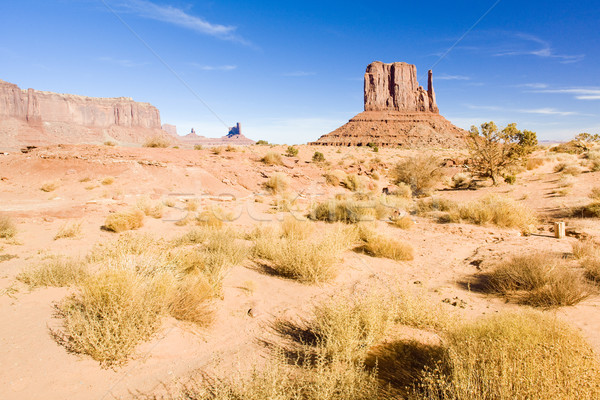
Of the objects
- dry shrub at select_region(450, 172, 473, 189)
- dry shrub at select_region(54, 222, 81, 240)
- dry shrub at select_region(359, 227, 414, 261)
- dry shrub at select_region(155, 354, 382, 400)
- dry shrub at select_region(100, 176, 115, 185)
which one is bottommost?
dry shrub at select_region(155, 354, 382, 400)

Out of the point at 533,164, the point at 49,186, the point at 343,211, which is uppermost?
the point at 533,164

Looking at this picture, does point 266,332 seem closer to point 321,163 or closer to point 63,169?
point 63,169

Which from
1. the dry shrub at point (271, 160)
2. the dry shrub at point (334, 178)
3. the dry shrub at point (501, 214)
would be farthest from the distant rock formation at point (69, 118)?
the dry shrub at point (501, 214)

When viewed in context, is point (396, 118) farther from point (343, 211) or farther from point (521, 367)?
point (521, 367)

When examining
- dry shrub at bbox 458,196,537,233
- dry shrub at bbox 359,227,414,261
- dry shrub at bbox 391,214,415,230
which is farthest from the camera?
dry shrub at bbox 391,214,415,230

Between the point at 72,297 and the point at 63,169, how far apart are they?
13.2 metres

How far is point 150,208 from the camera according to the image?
9820 mm

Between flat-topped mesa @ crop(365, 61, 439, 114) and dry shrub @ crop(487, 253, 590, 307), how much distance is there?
325ft

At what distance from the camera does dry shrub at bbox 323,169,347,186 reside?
57.3 feet

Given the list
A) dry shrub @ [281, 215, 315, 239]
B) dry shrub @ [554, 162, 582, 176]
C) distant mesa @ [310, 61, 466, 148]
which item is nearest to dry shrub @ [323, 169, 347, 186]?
dry shrub @ [281, 215, 315, 239]

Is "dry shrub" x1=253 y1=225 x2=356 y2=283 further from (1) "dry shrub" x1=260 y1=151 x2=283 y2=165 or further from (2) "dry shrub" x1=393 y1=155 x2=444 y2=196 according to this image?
(2) "dry shrub" x1=393 y1=155 x2=444 y2=196

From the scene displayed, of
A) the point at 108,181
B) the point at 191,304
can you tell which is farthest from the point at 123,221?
the point at 108,181

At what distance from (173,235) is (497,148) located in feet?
57.5

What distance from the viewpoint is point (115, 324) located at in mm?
3137
